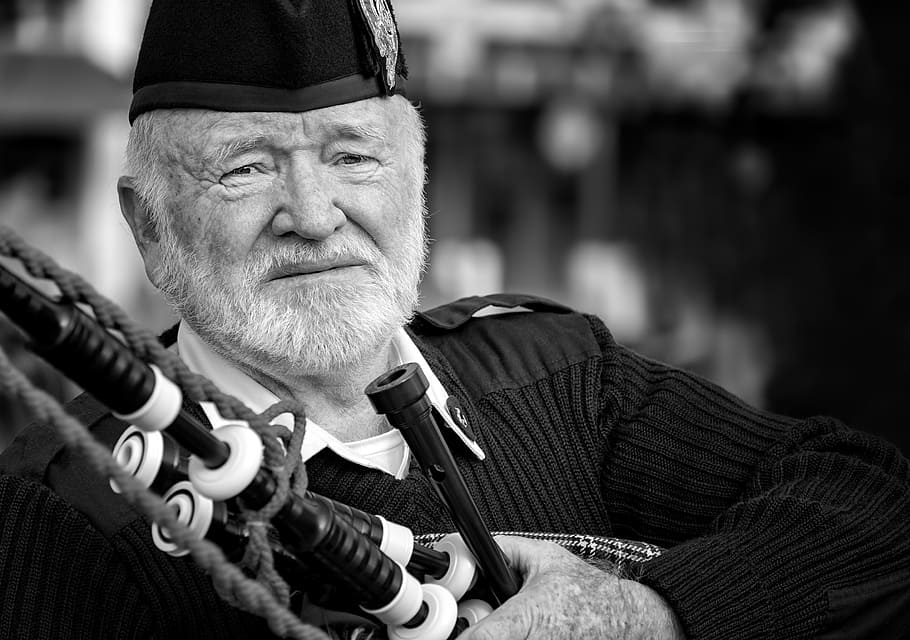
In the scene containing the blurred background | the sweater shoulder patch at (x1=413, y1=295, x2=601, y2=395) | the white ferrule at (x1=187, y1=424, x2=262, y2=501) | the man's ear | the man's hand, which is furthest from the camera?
the blurred background

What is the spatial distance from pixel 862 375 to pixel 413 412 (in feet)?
10.2

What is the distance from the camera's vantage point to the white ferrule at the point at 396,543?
1572 millimetres

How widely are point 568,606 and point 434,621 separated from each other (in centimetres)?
26

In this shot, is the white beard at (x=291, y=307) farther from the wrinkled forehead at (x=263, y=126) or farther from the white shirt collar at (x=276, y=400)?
Result: the wrinkled forehead at (x=263, y=126)

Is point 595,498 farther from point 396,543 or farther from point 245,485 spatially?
point 245,485

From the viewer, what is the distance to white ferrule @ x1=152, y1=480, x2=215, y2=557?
1.36m

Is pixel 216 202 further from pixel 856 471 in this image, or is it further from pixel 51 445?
pixel 856 471

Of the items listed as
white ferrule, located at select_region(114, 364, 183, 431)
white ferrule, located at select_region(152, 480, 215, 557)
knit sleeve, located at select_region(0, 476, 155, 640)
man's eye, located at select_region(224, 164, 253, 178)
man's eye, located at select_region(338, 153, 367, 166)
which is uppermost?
man's eye, located at select_region(338, 153, 367, 166)

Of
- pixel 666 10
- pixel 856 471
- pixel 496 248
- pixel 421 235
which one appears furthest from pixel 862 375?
pixel 496 248

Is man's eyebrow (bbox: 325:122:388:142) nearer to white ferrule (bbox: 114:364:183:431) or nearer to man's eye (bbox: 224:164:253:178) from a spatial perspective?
man's eye (bbox: 224:164:253:178)

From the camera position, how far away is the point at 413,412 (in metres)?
1.59

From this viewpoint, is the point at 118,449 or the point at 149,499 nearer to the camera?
the point at 149,499

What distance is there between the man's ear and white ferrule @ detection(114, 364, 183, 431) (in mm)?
1003

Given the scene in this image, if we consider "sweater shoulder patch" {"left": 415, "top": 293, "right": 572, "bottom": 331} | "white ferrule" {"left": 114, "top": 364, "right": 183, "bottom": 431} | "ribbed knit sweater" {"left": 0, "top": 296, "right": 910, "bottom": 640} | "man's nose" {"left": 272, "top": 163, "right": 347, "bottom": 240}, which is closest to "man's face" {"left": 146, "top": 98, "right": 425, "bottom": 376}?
"man's nose" {"left": 272, "top": 163, "right": 347, "bottom": 240}
